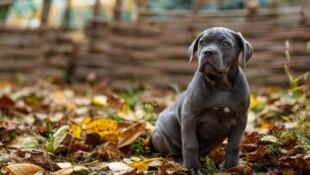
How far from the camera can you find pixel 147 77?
8.19 m

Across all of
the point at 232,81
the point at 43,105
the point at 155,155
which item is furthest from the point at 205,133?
the point at 43,105

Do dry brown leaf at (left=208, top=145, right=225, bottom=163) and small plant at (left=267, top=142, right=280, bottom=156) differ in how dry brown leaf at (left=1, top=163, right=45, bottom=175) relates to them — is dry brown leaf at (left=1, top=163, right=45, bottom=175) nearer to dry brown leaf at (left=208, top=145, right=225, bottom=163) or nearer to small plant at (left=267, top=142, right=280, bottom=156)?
dry brown leaf at (left=208, top=145, right=225, bottom=163)

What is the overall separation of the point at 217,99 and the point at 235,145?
317 millimetres

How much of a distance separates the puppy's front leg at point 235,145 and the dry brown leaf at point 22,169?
110cm

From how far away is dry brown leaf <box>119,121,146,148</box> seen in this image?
3704 mm

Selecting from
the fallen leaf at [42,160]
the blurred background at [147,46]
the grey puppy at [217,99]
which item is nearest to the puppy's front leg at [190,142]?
the grey puppy at [217,99]

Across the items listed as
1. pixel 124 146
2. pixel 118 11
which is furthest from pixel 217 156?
pixel 118 11

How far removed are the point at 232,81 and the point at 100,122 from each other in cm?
104

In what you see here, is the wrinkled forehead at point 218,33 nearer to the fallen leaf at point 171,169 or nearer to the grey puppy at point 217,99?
the grey puppy at point 217,99

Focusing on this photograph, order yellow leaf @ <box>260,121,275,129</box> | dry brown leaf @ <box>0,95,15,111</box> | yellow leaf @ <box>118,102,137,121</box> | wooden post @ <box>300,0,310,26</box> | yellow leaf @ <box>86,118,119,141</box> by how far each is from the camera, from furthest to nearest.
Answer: wooden post @ <box>300,0,310,26</box>, dry brown leaf @ <box>0,95,15,111</box>, yellow leaf @ <box>118,102,137,121</box>, yellow leaf @ <box>260,121,275,129</box>, yellow leaf @ <box>86,118,119,141</box>

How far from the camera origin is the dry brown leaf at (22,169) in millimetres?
2855

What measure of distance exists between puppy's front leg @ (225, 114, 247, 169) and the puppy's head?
32 cm

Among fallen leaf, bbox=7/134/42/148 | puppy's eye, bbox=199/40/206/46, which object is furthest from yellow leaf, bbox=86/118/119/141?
puppy's eye, bbox=199/40/206/46

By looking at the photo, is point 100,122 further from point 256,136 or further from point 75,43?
point 75,43
